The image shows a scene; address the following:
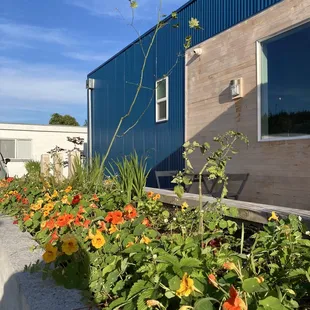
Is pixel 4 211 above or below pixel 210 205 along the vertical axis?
below

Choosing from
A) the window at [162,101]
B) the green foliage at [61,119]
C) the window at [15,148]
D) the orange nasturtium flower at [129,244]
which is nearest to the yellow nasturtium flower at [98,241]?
the orange nasturtium flower at [129,244]

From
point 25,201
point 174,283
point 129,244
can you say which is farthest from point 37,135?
point 174,283

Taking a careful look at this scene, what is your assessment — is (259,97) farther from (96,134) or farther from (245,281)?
(96,134)

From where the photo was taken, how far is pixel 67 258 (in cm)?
204

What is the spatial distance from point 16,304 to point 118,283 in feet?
2.58

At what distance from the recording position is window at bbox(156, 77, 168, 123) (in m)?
8.44

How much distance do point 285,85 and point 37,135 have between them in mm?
17512

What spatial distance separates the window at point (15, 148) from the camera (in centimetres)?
1964

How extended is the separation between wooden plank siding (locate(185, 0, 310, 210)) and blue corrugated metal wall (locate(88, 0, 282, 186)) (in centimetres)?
30

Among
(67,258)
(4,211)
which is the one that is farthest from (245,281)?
(4,211)

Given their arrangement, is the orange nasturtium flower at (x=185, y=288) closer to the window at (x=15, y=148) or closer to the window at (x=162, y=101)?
the window at (x=162, y=101)

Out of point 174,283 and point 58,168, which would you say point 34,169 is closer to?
point 58,168

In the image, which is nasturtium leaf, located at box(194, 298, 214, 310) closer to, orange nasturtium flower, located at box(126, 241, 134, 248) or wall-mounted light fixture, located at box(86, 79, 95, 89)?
orange nasturtium flower, located at box(126, 241, 134, 248)

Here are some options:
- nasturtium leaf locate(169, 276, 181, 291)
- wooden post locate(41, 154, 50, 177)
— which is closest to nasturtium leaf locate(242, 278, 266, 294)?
nasturtium leaf locate(169, 276, 181, 291)
